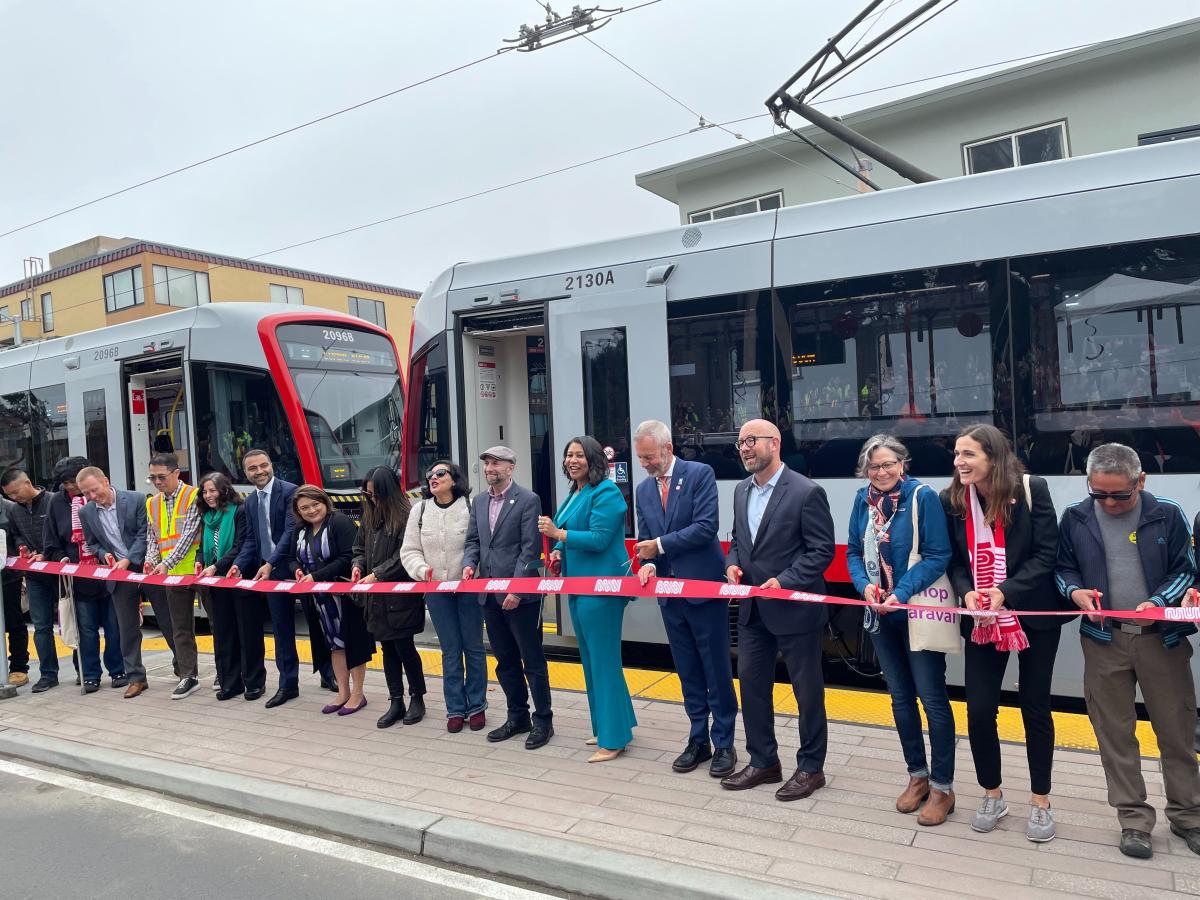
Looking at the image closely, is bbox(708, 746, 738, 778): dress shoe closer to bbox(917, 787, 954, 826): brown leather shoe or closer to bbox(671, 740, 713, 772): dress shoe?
bbox(671, 740, 713, 772): dress shoe

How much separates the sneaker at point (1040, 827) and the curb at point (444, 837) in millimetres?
1010

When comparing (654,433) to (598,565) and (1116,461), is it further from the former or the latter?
(1116,461)

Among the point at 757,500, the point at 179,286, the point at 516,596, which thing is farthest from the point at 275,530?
the point at 179,286

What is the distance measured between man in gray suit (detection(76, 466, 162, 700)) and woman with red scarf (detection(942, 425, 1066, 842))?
612cm

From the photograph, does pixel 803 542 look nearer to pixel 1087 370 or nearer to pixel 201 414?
pixel 1087 370

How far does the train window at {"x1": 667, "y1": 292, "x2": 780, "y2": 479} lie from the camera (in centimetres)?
619

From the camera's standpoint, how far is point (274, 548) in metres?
6.55

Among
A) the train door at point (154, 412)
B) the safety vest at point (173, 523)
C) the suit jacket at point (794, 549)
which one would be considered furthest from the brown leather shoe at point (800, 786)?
the train door at point (154, 412)

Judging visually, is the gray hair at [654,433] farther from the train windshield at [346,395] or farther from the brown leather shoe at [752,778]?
the train windshield at [346,395]

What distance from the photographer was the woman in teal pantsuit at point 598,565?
4961mm

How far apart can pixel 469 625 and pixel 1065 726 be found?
3.43 meters

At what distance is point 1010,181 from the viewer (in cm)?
545

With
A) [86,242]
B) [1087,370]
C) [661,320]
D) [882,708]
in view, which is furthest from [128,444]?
[86,242]

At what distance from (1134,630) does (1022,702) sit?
0.52 meters
